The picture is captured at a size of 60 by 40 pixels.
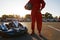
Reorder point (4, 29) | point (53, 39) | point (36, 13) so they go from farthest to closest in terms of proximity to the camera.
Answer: point (36, 13) → point (4, 29) → point (53, 39)

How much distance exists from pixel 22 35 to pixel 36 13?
1.10 meters

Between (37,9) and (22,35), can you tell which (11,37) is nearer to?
(22,35)

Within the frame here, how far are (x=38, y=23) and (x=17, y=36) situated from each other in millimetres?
1175

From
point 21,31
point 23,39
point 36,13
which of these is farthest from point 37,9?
point 23,39

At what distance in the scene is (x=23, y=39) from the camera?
8.10 m

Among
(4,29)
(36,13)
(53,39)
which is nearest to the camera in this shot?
(53,39)

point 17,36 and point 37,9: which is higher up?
point 37,9

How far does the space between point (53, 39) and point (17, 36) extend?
1575mm

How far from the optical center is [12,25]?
9469 millimetres

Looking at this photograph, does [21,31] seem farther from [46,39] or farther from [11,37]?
[46,39]

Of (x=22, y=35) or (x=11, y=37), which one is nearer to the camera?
(x=11, y=37)

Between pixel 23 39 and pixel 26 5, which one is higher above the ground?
pixel 26 5

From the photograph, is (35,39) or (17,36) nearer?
(35,39)

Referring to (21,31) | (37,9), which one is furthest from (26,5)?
(21,31)
